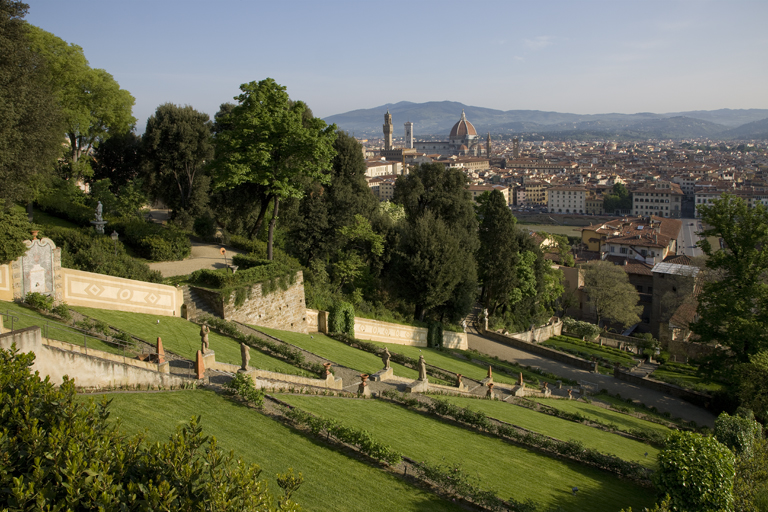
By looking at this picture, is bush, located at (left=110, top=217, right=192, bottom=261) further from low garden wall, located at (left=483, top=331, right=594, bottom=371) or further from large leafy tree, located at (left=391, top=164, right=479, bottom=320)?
low garden wall, located at (left=483, top=331, right=594, bottom=371)

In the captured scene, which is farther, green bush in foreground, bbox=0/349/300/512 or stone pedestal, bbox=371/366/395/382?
stone pedestal, bbox=371/366/395/382

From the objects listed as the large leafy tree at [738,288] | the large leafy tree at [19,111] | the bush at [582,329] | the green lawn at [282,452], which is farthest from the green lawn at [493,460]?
the bush at [582,329]

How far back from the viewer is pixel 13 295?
12.8m

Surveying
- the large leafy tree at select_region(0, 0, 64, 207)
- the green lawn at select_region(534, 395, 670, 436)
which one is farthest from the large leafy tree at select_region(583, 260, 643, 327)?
the large leafy tree at select_region(0, 0, 64, 207)

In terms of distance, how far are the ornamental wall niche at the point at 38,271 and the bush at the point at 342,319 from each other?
967cm

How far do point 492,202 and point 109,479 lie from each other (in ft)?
103

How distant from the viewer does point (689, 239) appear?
99625 mm

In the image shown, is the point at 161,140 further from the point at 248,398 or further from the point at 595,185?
the point at 595,185

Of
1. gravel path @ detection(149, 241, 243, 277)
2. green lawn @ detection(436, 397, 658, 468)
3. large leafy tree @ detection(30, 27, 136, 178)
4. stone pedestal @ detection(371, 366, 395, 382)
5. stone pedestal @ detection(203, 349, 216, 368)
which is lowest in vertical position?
green lawn @ detection(436, 397, 658, 468)

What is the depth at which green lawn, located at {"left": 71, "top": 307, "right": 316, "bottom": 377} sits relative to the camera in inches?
524

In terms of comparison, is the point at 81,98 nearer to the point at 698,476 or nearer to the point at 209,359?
the point at 209,359

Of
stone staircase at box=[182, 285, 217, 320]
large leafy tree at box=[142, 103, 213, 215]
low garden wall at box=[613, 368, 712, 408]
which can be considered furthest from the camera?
large leafy tree at box=[142, 103, 213, 215]

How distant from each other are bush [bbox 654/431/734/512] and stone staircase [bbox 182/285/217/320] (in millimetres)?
12759

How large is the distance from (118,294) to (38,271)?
2110 mm
